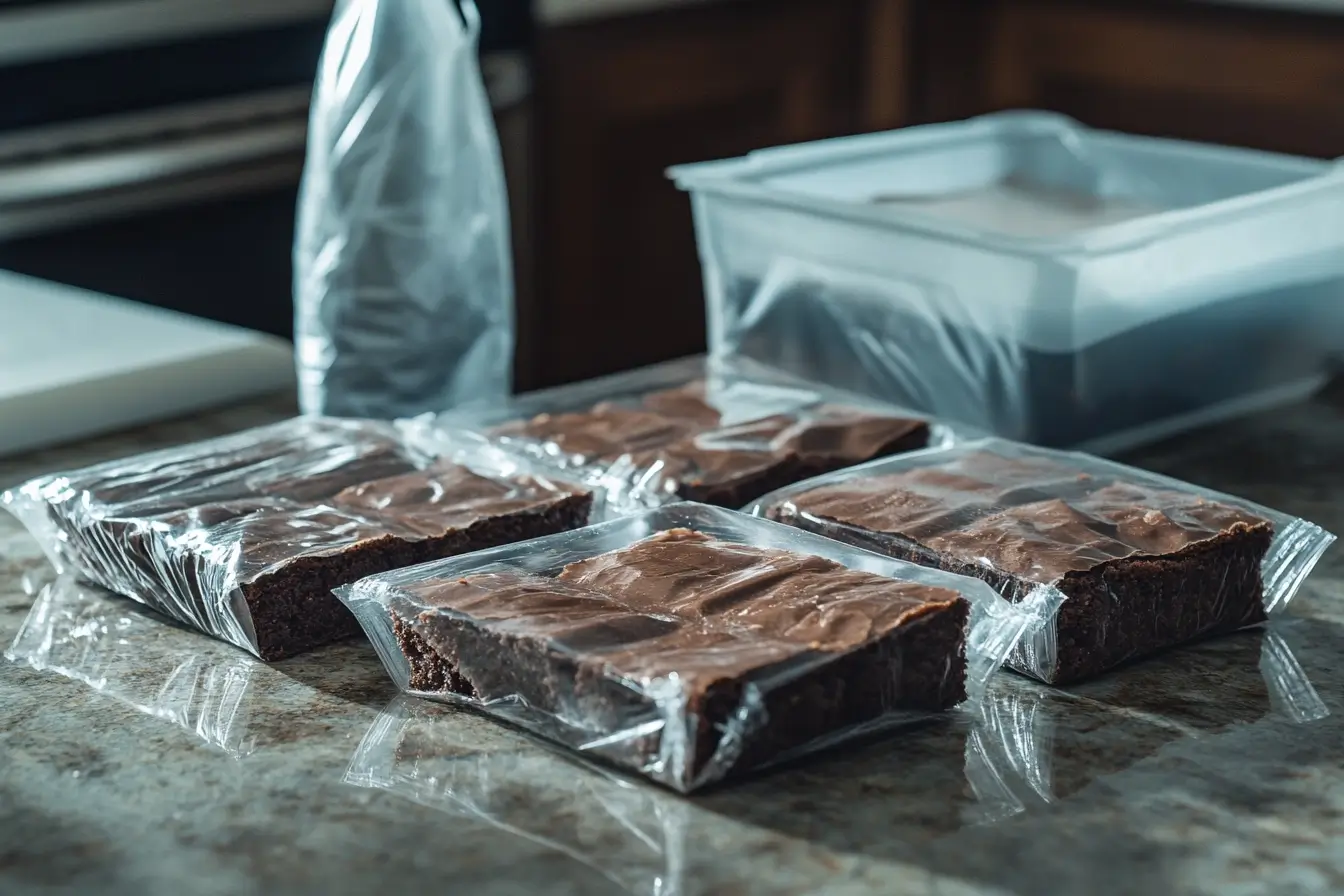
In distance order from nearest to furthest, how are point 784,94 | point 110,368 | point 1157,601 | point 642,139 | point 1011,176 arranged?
point 1157,601 → point 110,368 → point 1011,176 → point 642,139 → point 784,94

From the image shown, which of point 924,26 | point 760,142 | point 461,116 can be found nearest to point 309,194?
point 461,116

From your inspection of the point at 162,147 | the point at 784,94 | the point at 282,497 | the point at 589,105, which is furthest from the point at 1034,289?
the point at 784,94

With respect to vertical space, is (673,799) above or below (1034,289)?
below

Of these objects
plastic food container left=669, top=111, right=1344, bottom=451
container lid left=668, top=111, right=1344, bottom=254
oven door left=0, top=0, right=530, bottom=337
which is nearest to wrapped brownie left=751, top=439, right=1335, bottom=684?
plastic food container left=669, top=111, right=1344, bottom=451

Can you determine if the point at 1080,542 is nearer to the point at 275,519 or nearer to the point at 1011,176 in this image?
the point at 275,519

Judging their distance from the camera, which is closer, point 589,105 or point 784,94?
point 589,105

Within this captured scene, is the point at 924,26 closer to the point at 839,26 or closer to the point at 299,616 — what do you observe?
the point at 839,26

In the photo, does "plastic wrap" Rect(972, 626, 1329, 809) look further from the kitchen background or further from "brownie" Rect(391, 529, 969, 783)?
the kitchen background

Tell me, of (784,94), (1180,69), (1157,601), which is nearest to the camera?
(1157,601)

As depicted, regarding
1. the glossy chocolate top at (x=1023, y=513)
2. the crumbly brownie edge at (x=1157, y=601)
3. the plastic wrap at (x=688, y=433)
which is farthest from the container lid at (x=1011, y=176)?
the crumbly brownie edge at (x=1157, y=601)
